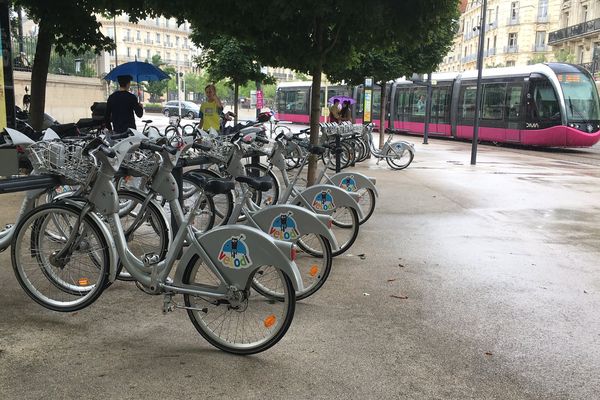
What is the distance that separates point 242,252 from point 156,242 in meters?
1.39

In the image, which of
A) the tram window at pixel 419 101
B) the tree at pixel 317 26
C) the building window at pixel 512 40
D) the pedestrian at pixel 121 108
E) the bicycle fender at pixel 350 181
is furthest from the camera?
the building window at pixel 512 40

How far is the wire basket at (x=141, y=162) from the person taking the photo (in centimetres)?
416

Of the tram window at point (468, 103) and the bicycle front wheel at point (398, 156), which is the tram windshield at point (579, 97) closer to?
the tram window at point (468, 103)

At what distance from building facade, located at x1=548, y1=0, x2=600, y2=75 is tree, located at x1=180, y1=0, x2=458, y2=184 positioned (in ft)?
146

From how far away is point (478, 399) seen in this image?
2.95 metres

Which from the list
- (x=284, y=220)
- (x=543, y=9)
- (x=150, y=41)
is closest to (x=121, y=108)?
(x=284, y=220)

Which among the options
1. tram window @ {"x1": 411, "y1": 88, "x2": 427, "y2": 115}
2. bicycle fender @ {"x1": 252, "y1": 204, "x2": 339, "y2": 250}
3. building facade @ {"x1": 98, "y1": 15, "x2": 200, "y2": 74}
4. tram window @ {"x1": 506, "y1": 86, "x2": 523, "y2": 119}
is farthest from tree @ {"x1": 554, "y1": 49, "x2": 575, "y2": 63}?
building facade @ {"x1": 98, "y1": 15, "x2": 200, "y2": 74}

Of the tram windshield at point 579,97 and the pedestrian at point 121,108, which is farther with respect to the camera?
the tram windshield at point 579,97

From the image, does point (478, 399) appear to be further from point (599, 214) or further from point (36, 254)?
point (599, 214)

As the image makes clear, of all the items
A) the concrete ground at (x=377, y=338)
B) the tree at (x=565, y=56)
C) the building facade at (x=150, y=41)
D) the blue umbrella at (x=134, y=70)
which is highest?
the building facade at (x=150, y=41)

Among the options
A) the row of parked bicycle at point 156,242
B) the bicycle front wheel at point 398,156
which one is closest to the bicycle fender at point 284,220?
the row of parked bicycle at point 156,242

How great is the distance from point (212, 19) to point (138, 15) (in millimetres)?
2760

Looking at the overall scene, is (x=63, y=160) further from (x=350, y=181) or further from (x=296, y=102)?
(x=296, y=102)

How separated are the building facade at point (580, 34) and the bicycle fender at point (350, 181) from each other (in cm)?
4590
